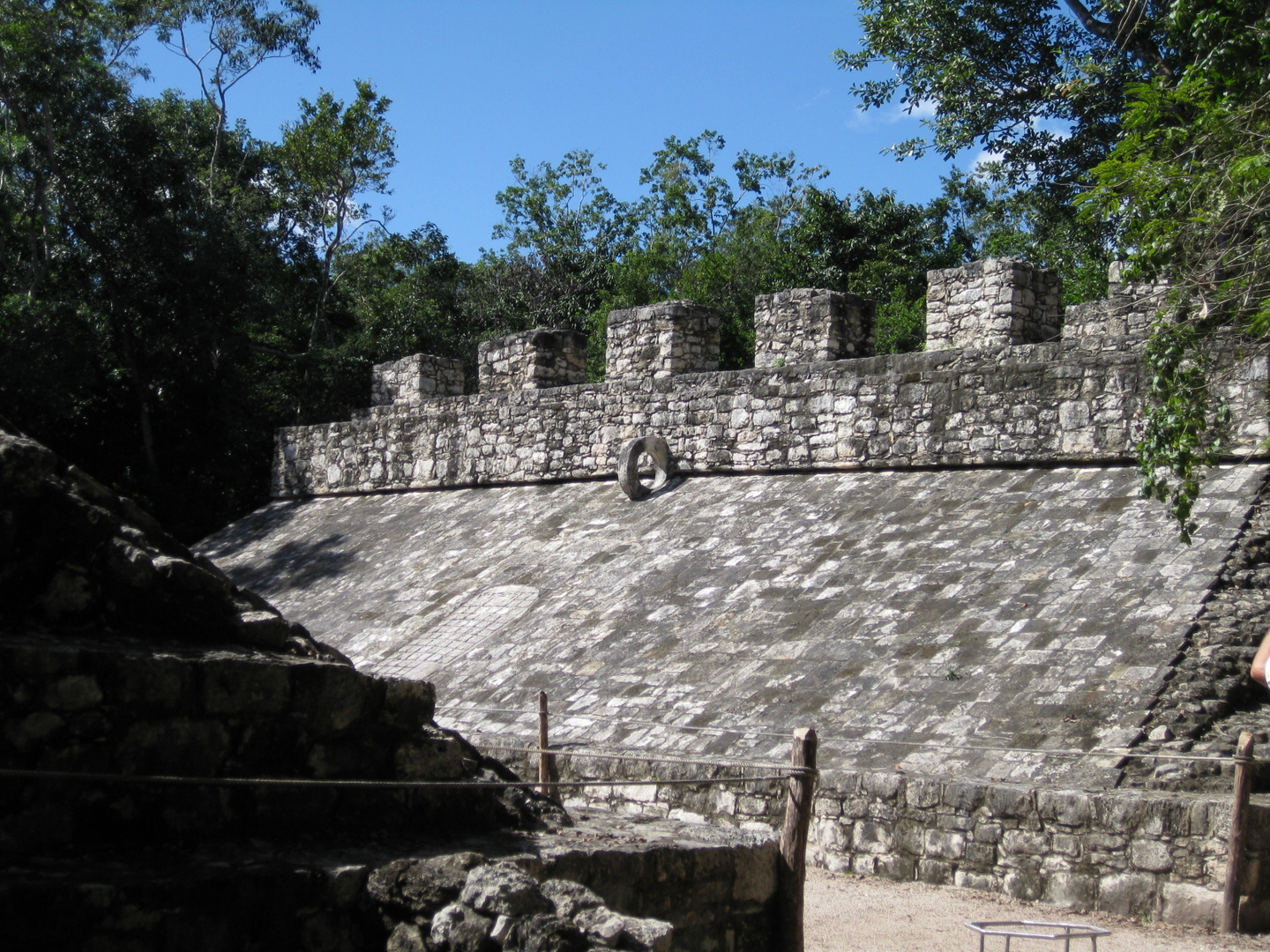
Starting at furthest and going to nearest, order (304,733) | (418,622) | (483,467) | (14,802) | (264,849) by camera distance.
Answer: (483,467), (418,622), (304,733), (264,849), (14,802)

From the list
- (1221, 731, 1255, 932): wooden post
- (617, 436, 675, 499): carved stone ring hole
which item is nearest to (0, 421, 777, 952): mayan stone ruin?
(1221, 731, 1255, 932): wooden post

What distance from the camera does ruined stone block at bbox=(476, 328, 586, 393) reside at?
13.6 m

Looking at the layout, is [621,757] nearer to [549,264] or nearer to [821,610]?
[821,610]

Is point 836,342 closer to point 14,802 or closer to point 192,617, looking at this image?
point 192,617

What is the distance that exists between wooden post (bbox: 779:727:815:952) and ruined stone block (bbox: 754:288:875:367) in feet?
20.9

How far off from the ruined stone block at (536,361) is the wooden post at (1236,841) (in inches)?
352

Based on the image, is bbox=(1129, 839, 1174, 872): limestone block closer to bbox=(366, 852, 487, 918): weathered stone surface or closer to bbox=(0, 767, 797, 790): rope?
bbox=(0, 767, 797, 790): rope

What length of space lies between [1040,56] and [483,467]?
10.6 metres

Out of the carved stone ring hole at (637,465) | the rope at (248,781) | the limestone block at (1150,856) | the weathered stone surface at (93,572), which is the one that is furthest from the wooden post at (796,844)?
the carved stone ring hole at (637,465)

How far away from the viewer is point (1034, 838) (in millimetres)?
5828

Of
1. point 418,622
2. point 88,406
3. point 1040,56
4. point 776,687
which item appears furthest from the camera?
point 1040,56

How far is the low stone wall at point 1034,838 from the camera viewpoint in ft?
17.7

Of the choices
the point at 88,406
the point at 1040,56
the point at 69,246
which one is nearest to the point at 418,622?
the point at 88,406

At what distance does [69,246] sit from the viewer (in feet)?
57.3
